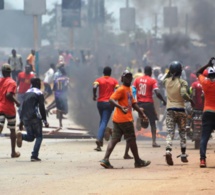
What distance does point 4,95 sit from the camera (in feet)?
53.1

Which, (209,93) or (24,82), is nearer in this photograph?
(209,93)

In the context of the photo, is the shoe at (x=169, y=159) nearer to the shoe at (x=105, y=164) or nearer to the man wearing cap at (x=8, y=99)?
the shoe at (x=105, y=164)

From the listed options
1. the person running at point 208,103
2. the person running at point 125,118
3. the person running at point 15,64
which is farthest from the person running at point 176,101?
the person running at point 15,64

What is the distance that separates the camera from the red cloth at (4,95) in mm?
16062

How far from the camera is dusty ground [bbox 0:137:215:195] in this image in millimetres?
11648

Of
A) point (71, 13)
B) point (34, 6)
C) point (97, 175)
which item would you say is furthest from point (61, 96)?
point (71, 13)

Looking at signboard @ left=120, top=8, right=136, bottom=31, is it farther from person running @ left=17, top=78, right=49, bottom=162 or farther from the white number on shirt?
person running @ left=17, top=78, right=49, bottom=162

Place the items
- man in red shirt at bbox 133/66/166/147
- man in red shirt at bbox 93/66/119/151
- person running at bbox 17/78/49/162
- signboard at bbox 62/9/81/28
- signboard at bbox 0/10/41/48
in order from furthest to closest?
signboard at bbox 0/10/41/48, signboard at bbox 62/9/81/28, man in red shirt at bbox 133/66/166/147, man in red shirt at bbox 93/66/119/151, person running at bbox 17/78/49/162

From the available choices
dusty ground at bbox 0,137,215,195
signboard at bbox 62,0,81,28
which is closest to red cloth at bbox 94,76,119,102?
dusty ground at bbox 0,137,215,195

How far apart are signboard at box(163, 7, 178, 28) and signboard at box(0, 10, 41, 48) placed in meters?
38.0

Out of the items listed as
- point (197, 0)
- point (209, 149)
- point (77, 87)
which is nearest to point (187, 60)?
point (197, 0)

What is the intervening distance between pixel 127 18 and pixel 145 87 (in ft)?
85.5

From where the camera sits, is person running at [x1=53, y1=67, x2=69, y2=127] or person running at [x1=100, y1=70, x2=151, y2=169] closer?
person running at [x1=100, y1=70, x2=151, y2=169]

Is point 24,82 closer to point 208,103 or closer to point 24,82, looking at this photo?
point 24,82
